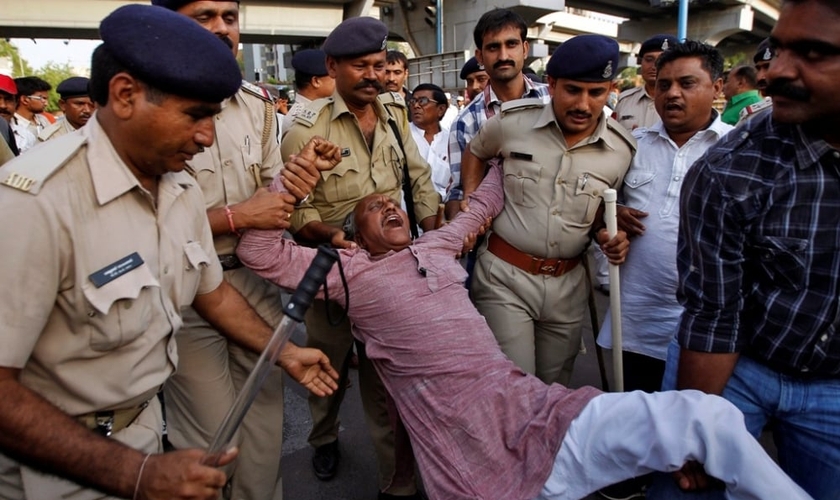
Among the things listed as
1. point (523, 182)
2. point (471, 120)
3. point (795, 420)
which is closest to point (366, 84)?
point (523, 182)

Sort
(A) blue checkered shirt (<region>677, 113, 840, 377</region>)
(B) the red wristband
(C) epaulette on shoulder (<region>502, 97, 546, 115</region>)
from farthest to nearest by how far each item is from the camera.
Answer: (C) epaulette on shoulder (<region>502, 97, 546, 115</region>) < (B) the red wristband < (A) blue checkered shirt (<region>677, 113, 840, 377</region>)

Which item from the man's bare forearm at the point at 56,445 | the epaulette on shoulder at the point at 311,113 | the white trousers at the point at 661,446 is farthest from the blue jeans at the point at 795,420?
the epaulette on shoulder at the point at 311,113

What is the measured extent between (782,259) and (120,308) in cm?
179

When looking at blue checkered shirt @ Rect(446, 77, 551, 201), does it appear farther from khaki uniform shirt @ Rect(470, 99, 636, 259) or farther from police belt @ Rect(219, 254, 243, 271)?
police belt @ Rect(219, 254, 243, 271)

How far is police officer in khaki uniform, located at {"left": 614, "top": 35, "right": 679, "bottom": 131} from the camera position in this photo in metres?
4.85

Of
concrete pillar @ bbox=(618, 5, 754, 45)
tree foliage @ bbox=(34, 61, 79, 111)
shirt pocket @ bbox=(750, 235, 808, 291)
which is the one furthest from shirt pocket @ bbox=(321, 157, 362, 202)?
tree foliage @ bbox=(34, 61, 79, 111)

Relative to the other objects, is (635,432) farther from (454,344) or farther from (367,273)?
(367,273)

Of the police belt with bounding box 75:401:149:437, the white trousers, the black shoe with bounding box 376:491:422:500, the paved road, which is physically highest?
the police belt with bounding box 75:401:149:437

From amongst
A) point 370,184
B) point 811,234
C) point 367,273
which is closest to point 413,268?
point 367,273

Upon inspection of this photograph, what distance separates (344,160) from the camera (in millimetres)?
2857

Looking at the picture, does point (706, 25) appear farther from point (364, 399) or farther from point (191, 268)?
point (191, 268)

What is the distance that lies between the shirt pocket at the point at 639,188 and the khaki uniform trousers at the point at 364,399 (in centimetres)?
153

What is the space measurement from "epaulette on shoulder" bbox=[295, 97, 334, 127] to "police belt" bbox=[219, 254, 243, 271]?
82cm

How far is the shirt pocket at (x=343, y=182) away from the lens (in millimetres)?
2848
